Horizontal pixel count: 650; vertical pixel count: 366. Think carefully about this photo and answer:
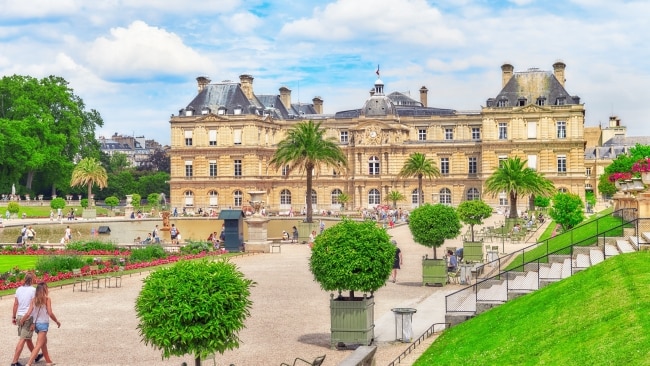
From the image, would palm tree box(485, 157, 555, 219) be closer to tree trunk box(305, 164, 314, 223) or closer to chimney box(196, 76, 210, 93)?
tree trunk box(305, 164, 314, 223)

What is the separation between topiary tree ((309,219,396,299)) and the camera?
18484mm

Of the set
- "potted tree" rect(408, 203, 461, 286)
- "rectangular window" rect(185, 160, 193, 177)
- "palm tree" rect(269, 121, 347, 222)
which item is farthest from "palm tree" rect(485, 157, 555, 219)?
"rectangular window" rect(185, 160, 193, 177)

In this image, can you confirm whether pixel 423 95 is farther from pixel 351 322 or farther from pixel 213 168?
pixel 351 322

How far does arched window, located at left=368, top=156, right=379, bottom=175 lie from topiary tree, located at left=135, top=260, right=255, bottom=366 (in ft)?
247

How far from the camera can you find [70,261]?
109 ft

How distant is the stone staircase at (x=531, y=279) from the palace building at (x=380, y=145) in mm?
58637

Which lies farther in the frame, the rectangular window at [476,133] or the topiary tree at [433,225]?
the rectangular window at [476,133]

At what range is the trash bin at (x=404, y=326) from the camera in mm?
18906

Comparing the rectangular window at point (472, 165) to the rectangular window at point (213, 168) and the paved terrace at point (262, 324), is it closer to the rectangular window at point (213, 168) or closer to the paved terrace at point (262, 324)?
the rectangular window at point (213, 168)

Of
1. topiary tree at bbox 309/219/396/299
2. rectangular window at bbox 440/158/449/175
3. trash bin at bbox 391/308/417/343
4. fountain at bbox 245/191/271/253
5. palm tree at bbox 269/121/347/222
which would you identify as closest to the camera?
topiary tree at bbox 309/219/396/299

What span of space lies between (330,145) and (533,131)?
30.6m

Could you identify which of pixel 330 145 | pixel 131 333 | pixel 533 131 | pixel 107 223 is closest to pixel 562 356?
pixel 131 333

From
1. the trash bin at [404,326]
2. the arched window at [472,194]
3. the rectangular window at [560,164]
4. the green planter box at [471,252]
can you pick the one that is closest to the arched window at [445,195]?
the arched window at [472,194]

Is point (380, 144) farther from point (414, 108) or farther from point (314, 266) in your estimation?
point (314, 266)
